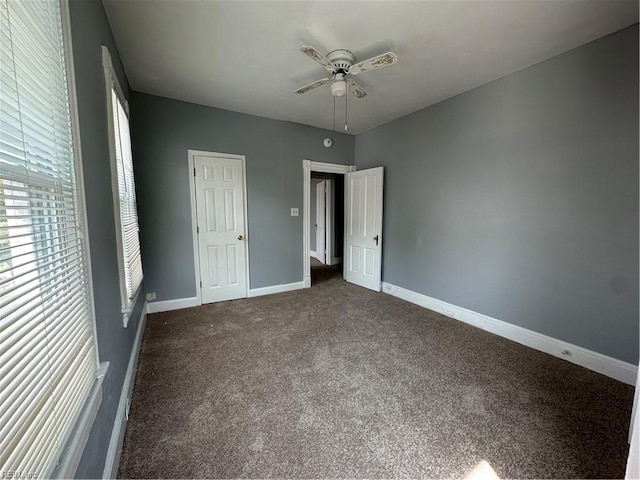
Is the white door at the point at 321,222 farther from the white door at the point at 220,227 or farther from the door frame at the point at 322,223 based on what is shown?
the white door at the point at 220,227

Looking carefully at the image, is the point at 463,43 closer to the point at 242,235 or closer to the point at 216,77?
the point at 216,77

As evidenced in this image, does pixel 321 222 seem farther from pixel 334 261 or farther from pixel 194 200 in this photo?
pixel 194 200

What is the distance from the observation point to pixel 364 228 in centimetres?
441

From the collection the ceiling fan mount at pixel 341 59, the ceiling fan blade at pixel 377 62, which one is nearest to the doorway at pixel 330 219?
the ceiling fan mount at pixel 341 59

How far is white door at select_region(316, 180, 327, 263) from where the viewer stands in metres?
6.81

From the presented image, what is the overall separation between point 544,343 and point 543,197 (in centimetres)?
138

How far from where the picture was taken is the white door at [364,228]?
4.17m

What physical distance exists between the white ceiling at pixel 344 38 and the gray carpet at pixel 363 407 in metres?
2.70

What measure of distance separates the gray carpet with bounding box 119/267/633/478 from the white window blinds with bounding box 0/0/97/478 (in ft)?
2.89

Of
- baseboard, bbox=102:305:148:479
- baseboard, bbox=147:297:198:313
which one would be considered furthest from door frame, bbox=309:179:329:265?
baseboard, bbox=102:305:148:479

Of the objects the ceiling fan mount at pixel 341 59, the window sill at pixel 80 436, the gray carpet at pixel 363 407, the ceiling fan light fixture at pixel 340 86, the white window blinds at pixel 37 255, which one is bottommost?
the gray carpet at pixel 363 407

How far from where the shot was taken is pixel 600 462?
1.41 metres

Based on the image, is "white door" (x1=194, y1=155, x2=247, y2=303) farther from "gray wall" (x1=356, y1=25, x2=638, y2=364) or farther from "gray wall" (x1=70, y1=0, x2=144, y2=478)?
"gray wall" (x1=356, y1=25, x2=638, y2=364)

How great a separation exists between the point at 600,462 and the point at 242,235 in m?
3.83
